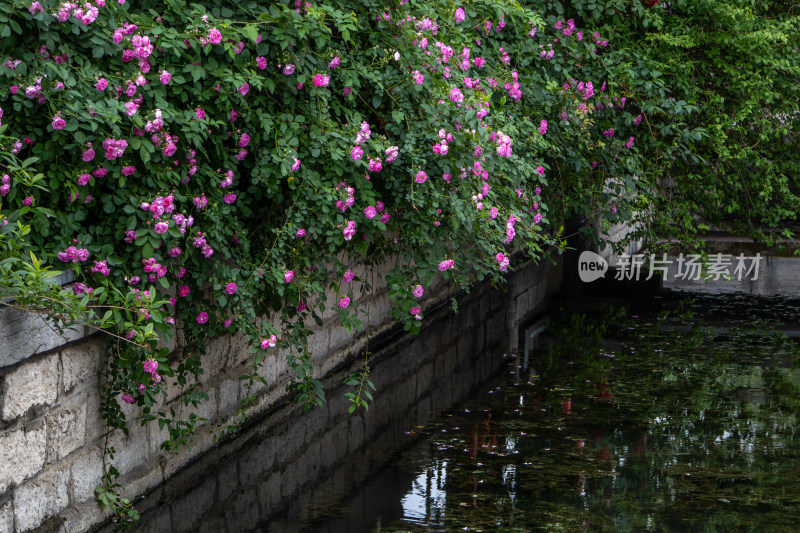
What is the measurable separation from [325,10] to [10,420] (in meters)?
2.57

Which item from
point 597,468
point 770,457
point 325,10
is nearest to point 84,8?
point 325,10

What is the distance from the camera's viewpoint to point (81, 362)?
15.3 ft

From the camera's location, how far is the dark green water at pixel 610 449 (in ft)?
16.9

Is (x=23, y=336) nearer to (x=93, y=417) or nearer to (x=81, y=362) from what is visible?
(x=81, y=362)

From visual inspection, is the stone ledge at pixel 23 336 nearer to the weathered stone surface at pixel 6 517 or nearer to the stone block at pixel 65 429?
the stone block at pixel 65 429

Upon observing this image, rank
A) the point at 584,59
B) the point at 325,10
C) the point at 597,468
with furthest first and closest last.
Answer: the point at 584,59 < the point at 597,468 < the point at 325,10

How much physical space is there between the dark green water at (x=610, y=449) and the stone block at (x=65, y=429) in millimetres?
1113

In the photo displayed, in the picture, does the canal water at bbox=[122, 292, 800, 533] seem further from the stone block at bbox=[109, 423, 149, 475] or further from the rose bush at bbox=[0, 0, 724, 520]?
the rose bush at bbox=[0, 0, 724, 520]

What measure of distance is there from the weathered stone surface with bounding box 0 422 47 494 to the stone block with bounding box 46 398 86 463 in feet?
0.20

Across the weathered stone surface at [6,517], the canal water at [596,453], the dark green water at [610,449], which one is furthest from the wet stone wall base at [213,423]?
the dark green water at [610,449]

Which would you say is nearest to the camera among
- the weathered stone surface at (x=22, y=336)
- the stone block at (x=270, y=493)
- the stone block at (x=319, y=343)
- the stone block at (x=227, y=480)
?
the weathered stone surface at (x=22, y=336)

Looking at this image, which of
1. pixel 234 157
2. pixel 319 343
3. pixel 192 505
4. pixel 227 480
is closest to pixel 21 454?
pixel 192 505

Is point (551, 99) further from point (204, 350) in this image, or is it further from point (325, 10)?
point (204, 350)

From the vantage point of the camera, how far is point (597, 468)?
591cm
